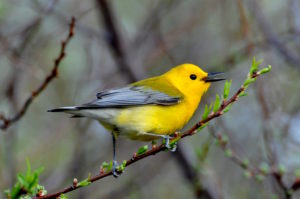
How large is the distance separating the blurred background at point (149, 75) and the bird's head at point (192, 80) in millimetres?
451

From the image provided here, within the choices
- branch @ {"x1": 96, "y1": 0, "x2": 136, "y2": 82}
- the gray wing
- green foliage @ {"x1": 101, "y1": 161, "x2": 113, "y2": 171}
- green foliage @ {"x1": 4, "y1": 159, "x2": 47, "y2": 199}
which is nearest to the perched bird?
the gray wing

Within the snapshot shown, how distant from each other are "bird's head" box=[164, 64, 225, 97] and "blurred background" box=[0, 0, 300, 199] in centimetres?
45

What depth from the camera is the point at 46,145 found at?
19.5ft

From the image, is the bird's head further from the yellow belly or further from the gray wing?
the yellow belly

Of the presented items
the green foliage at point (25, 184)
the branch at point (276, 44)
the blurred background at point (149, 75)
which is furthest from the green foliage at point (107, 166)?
the branch at point (276, 44)

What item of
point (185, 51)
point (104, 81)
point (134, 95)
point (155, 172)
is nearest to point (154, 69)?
point (185, 51)

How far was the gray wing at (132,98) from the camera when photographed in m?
3.55

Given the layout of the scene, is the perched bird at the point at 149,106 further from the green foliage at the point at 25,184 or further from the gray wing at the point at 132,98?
the green foliage at the point at 25,184

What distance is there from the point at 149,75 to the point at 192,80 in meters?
2.58

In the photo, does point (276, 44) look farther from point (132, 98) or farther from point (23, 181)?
point (23, 181)

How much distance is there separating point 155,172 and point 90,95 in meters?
1.34

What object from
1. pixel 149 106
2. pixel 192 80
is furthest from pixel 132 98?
pixel 192 80

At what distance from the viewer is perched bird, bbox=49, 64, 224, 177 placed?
3.46 meters

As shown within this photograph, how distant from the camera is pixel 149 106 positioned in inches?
146
